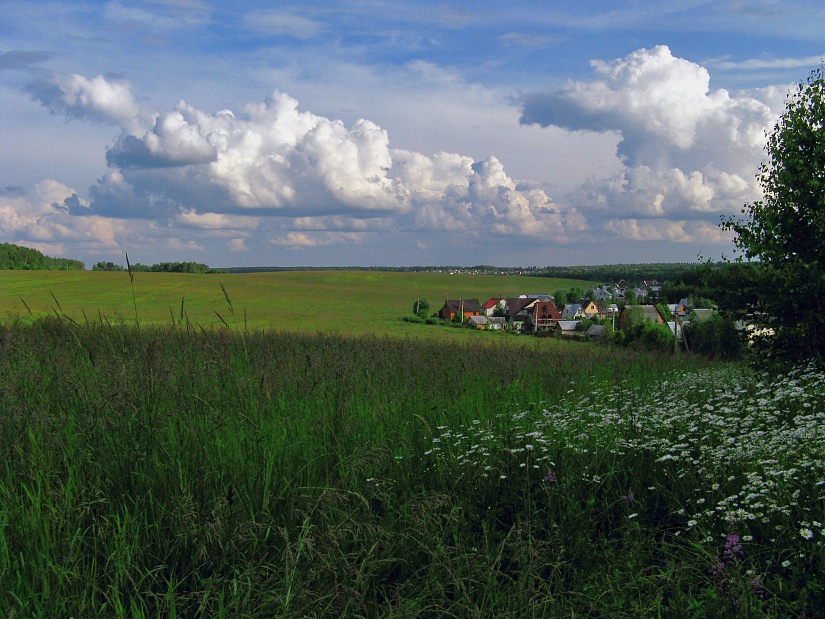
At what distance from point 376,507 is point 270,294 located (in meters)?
60.7

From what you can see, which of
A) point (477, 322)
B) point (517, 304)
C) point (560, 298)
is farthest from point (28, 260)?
point (560, 298)

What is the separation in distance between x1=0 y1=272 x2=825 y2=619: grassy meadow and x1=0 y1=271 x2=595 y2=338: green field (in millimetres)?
24859

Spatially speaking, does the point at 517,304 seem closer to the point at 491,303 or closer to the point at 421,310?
the point at 491,303

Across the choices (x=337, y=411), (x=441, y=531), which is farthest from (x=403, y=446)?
(x=441, y=531)

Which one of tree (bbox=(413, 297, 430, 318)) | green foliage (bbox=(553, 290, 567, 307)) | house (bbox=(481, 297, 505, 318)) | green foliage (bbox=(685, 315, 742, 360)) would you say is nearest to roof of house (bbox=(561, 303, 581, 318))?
house (bbox=(481, 297, 505, 318))

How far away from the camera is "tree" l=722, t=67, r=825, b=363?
779 cm

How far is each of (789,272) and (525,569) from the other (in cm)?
697

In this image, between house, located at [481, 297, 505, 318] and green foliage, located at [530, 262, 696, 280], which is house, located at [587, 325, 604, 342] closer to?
house, located at [481, 297, 505, 318]

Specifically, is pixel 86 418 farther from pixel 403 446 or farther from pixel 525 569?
pixel 525 569

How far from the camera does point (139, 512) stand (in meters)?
3.52

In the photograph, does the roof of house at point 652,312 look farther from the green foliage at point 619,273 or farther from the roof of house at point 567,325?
the green foliage at point 619,273

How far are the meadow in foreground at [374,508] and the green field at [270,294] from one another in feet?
81.9

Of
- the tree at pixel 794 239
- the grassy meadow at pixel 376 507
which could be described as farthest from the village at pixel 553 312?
the grassy meadow at pixel 376 507

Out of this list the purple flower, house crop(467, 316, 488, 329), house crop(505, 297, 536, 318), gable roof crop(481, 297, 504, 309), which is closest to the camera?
the purple flower
